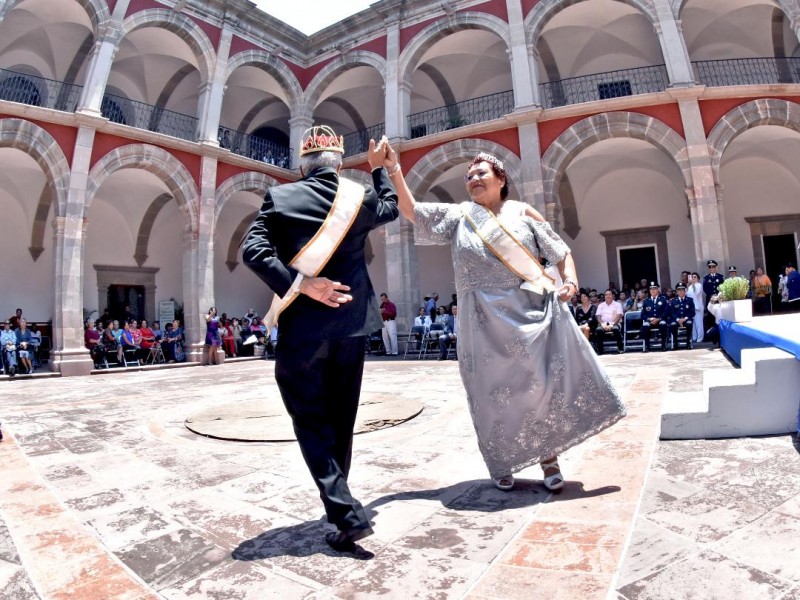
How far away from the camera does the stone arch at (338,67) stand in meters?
15.0

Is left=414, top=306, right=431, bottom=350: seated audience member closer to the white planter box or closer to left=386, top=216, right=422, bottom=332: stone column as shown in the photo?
left=386, top=216, right=422, bottom=332: stone column

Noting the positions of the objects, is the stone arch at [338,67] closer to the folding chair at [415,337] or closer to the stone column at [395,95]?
the stone column at [395,95]

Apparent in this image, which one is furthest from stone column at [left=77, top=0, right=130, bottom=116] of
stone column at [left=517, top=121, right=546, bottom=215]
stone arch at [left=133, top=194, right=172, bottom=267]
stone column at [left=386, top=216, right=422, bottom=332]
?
stone column at [left=517, top=121, right=546, bottom=215]

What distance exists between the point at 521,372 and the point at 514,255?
562 mm

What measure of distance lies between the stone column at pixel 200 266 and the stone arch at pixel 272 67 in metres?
3.28

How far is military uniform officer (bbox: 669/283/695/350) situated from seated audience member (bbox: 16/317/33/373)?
43.9 feet

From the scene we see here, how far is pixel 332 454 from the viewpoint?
190 cm

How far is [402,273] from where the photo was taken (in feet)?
44.9

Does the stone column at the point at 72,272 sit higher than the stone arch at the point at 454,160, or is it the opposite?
the stone arch at the point at 454,160

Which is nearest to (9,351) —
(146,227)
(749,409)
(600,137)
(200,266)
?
(200,266)

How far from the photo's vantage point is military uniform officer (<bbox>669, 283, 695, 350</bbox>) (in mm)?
9188

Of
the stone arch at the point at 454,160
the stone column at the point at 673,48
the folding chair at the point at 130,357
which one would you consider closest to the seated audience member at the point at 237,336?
the folding chair at the point at 130,357

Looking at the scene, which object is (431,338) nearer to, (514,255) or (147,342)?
(147,342)

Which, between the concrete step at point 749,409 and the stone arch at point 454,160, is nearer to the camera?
the concrete step at point 749,409
